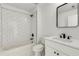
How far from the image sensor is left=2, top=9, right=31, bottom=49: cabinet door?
1.66 metres

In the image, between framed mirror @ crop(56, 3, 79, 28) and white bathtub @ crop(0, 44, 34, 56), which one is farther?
white bathtub @ crop(0, 44, 34, 56)

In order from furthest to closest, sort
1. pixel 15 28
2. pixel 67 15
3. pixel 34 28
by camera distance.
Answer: pixel 34 28 → pixel 15 28 → pixel 67 15

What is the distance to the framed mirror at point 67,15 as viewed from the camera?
1.21 meters

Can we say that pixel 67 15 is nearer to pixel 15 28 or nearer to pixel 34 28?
pixel 34 28

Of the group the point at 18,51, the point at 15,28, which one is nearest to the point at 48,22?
the point at 15,28

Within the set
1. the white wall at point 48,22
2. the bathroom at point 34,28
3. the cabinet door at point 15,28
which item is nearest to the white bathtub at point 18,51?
the bathroom at point 34,28

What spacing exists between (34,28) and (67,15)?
1.28 m

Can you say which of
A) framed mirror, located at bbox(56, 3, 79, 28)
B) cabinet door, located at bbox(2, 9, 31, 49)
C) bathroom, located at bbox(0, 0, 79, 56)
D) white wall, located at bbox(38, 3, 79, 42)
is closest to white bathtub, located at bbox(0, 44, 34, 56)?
bathroom, located at bbox(0, 0, 79, 56)

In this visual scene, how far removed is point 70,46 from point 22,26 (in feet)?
5.42

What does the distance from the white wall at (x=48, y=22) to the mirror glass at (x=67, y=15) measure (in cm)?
14

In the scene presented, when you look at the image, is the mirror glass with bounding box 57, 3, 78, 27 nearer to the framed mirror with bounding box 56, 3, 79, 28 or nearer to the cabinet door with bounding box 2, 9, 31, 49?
the framed mirror with bounding box 56, 3, 79, 28

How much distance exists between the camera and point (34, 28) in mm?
2236

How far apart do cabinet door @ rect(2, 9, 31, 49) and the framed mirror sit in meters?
1.16

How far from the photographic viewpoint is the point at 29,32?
88.5 inches
